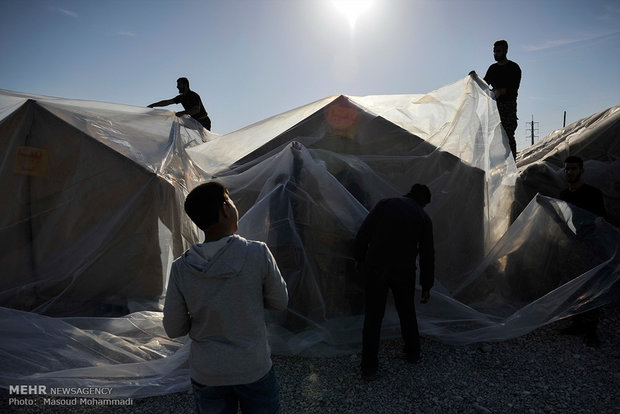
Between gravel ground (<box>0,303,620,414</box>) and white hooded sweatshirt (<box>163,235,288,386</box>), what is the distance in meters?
1.36

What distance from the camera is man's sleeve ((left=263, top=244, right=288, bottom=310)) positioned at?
1577mm

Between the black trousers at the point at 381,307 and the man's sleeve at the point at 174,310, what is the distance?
5.91 feet

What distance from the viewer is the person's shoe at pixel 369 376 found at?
2.96 meters

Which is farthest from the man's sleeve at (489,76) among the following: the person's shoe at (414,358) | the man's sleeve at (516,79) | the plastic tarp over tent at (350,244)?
the person's shoe at (414,358)

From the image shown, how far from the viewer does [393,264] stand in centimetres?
307

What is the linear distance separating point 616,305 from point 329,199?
2.92 meters

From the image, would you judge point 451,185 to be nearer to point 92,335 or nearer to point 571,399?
point 571,399

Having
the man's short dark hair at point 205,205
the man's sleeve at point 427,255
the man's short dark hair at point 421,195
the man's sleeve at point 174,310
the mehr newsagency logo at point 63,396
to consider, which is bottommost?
the mehr newsagency logo at point 63,396

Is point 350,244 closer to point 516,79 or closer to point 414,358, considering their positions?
point 414,358

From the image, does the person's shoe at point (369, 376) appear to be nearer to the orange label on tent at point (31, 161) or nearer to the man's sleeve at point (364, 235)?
the man's sleeve at point (364, 235)

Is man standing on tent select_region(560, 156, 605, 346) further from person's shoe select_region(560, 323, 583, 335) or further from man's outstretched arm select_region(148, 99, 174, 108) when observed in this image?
man's outstretched arm select_region(148, 99, 174, 108)

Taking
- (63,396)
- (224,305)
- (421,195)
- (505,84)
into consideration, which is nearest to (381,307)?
(421,195)

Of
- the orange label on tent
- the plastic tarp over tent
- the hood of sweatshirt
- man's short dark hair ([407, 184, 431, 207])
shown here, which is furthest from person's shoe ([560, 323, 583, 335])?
the orange label on tent

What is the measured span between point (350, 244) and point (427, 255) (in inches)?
26.6
